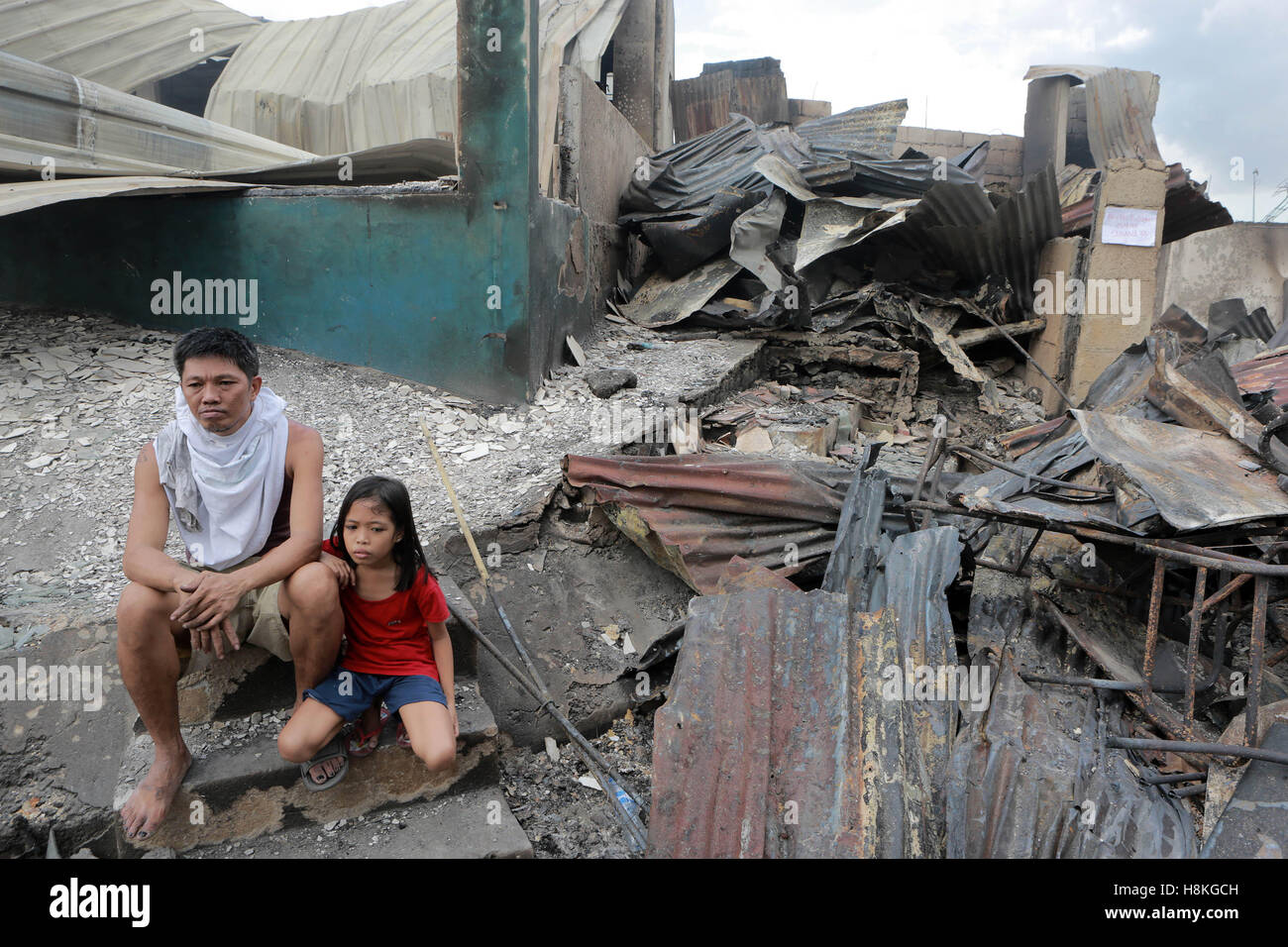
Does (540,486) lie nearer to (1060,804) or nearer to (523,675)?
(523,675)

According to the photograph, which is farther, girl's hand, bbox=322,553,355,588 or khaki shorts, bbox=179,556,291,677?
khaki shorts, bbox=179,556,291,677

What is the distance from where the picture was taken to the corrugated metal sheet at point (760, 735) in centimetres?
237

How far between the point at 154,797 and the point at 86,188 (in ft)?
10.9

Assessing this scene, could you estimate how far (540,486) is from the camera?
3977 millimetres

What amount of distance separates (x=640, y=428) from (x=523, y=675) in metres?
2.03

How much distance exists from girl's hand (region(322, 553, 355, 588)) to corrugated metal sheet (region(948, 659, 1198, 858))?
6.45 ft

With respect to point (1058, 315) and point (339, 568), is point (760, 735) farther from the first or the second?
point (1058, 315)

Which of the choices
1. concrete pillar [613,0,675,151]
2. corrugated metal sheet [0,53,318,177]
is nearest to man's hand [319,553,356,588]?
corrugated metal sheet [0,53,318,177]

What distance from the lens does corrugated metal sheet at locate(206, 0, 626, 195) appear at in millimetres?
7066

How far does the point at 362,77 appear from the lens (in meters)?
7.42

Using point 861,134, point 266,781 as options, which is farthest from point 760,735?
point 861,134

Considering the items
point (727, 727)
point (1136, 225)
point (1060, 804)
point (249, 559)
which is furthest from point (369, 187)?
point (1136, 225)

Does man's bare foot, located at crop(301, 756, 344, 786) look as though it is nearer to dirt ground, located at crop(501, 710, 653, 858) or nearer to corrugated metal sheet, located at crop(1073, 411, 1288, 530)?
dirt ground, located at crop(501, 710, 653, 858)

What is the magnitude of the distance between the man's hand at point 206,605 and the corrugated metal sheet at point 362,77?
5.08m
